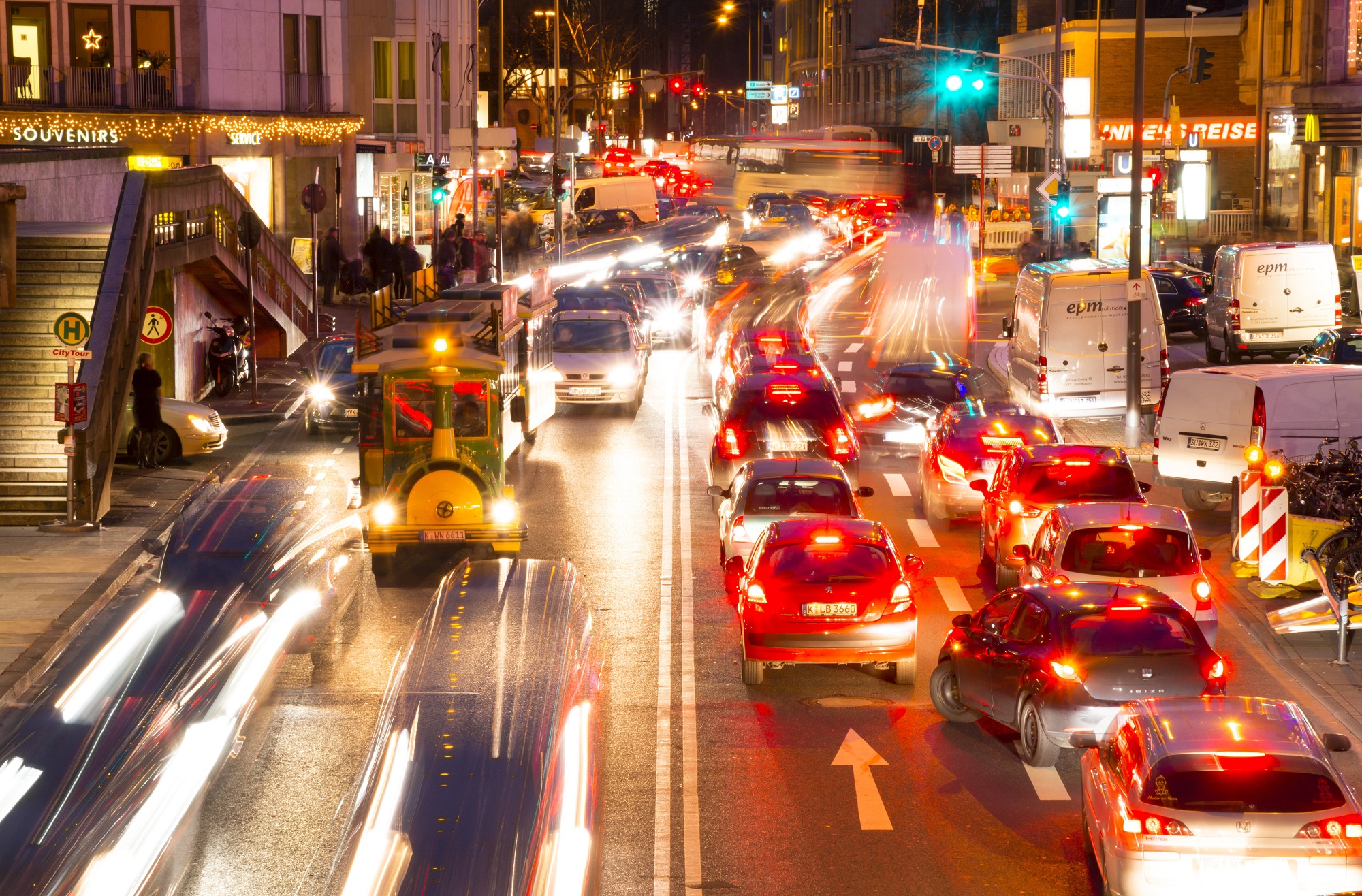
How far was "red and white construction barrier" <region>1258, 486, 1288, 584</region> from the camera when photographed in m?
18.0

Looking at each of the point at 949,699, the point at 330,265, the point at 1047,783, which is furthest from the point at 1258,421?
the point at 330,265

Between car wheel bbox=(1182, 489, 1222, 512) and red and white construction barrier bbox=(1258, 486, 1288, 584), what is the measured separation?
4729mm

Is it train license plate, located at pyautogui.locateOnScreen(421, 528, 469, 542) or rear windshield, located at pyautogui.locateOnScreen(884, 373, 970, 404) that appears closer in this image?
train license plate, located at pyautogui.locateOnScreen(421, 528, 469, 542)

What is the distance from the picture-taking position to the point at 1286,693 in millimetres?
15391

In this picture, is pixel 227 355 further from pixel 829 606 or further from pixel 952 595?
pixel 829 606

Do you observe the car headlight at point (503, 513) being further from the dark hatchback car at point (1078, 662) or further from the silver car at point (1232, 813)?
the silver car at point (1232, 813)

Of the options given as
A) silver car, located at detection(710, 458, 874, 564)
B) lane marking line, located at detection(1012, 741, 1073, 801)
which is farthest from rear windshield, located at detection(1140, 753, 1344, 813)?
silver car, located at detection(710, 458, 874, 564)

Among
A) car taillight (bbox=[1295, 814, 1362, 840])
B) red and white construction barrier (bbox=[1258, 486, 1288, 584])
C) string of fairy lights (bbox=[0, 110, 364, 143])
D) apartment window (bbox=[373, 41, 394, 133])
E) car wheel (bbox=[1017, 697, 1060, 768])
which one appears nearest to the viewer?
car taillight (bbox=[1295, 814, 1362, 840])

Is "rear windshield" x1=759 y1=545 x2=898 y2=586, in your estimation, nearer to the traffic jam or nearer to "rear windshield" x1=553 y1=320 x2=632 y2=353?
the traffic jam

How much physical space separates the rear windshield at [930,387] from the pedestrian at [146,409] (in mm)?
11654

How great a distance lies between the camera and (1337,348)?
1178 inches

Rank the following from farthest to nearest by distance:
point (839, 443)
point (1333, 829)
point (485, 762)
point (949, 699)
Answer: point (839, 443) → point (949, 699) → point (1333, 829) → point (485, 762)

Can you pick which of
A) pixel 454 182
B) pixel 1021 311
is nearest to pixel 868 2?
pixel 454 182

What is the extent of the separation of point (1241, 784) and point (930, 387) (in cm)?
1970
